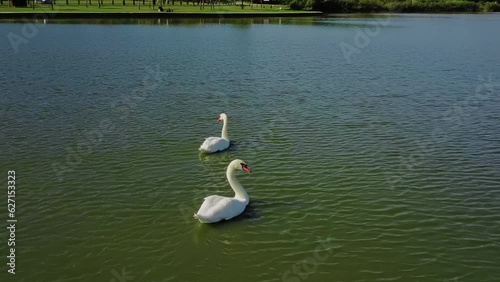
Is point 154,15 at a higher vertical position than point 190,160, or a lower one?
higher

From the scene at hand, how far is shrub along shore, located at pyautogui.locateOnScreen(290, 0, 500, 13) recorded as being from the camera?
10116cm

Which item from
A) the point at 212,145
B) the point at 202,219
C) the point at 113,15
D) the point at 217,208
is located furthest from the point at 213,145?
the point at 113,15

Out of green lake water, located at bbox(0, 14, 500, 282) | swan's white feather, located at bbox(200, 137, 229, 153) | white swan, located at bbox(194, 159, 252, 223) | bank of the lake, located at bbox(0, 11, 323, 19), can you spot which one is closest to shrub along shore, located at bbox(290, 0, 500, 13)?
bank of the lake, located at bbox(0, 11, 323, 19)

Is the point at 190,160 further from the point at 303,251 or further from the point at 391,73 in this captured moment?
the point at 391,73

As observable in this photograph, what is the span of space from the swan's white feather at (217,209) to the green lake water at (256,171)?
223mm

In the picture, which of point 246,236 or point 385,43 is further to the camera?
point 385,43

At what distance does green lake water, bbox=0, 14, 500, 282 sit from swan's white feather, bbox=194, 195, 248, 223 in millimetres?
223

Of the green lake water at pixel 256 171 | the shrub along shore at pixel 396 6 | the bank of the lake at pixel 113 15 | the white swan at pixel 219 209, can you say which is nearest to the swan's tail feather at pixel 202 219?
the white swan at pixel 219 209

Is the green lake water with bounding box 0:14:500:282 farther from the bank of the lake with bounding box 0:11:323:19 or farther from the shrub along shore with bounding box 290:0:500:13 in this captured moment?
the shrub along shore with bounding box 290:0:500:13

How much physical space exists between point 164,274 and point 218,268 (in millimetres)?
993

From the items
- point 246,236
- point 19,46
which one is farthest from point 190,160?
point 19,46

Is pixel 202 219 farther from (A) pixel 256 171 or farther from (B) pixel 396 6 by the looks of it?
(B) pixel 396 6

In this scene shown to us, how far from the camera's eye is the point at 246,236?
10.7m

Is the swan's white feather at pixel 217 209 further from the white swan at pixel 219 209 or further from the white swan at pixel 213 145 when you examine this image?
the white swan at pixel 213 145
